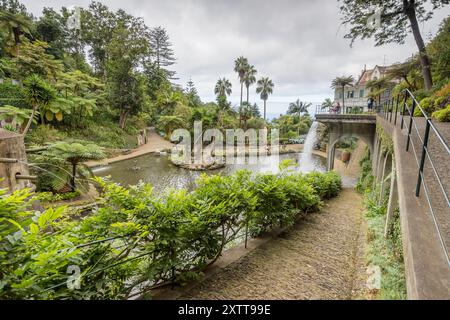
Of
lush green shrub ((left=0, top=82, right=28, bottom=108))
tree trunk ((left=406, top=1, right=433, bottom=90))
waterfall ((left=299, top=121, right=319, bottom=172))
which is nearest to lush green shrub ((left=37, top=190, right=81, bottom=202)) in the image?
lush green shrub ((left=0, top=82, right=28, bottom=108))

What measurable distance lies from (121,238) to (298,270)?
2414 mm

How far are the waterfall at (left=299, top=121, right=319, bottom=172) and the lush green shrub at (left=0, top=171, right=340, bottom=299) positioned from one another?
16.5 meters

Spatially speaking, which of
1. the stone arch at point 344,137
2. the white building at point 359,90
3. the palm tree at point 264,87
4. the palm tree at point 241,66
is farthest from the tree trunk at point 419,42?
the palm tree at point 264,87

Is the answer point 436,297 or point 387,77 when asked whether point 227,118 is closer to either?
point 387,77

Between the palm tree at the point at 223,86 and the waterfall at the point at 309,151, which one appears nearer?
the waterfall at the point at 309,151

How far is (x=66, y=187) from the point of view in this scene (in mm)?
9406

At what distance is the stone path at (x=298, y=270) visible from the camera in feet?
8.61

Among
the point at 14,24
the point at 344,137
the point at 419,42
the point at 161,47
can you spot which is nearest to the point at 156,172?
the point at 344,137

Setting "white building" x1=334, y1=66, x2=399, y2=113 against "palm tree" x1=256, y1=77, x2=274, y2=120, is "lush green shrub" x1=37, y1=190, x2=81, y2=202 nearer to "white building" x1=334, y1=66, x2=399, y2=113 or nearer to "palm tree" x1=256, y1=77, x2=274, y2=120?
"white building" x1=334, y1=66, x2=399, y2=113

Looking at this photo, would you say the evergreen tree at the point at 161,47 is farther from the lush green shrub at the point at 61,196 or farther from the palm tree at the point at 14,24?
the lush green shrub at the point at 61,196

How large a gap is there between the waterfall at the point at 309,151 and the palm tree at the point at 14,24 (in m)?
24.1

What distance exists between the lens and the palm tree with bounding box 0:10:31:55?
15344 millimetres

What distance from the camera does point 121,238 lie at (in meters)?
2.08

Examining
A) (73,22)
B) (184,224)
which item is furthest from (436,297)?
(73,22)
